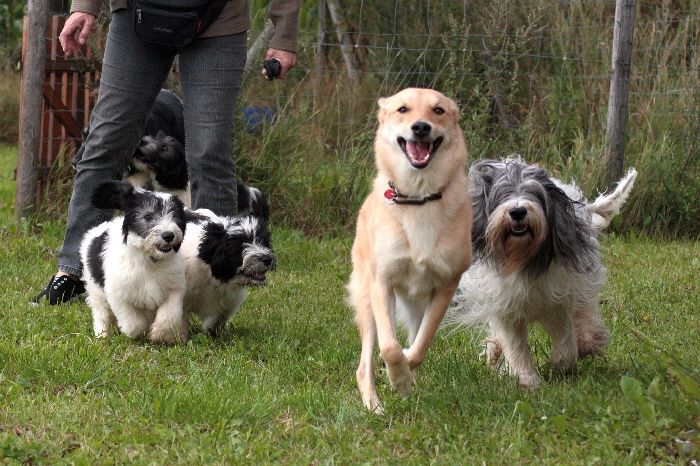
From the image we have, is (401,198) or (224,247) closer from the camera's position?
(401,198)

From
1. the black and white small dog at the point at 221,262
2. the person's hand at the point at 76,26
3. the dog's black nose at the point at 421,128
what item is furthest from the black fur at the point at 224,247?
the dog's black nose at the point at 421,128

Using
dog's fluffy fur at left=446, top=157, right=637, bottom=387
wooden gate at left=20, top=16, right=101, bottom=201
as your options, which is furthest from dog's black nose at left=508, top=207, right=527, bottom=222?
wooden gate at left=20, top=16, right=101, bottom=201

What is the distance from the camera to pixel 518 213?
402 centimetres

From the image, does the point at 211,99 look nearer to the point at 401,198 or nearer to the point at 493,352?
the point at 401,198

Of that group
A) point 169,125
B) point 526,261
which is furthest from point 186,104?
point 526,261

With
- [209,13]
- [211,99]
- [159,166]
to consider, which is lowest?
[159,166]

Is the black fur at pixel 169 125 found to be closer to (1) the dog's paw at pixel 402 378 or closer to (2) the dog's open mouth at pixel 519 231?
(2) the dog's open mouth at pixel 519 231

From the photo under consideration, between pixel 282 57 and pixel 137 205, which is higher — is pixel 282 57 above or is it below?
above

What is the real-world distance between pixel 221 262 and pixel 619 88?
4950 mm

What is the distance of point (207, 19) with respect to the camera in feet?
15.9

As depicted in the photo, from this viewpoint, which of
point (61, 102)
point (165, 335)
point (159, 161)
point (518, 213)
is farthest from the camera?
point (61, 102)

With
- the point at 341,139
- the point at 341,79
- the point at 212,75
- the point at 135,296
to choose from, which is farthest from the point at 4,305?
the point at 341,79

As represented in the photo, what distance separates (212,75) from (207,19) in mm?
299

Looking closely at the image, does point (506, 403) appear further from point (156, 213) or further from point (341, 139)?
point (341, 139)
